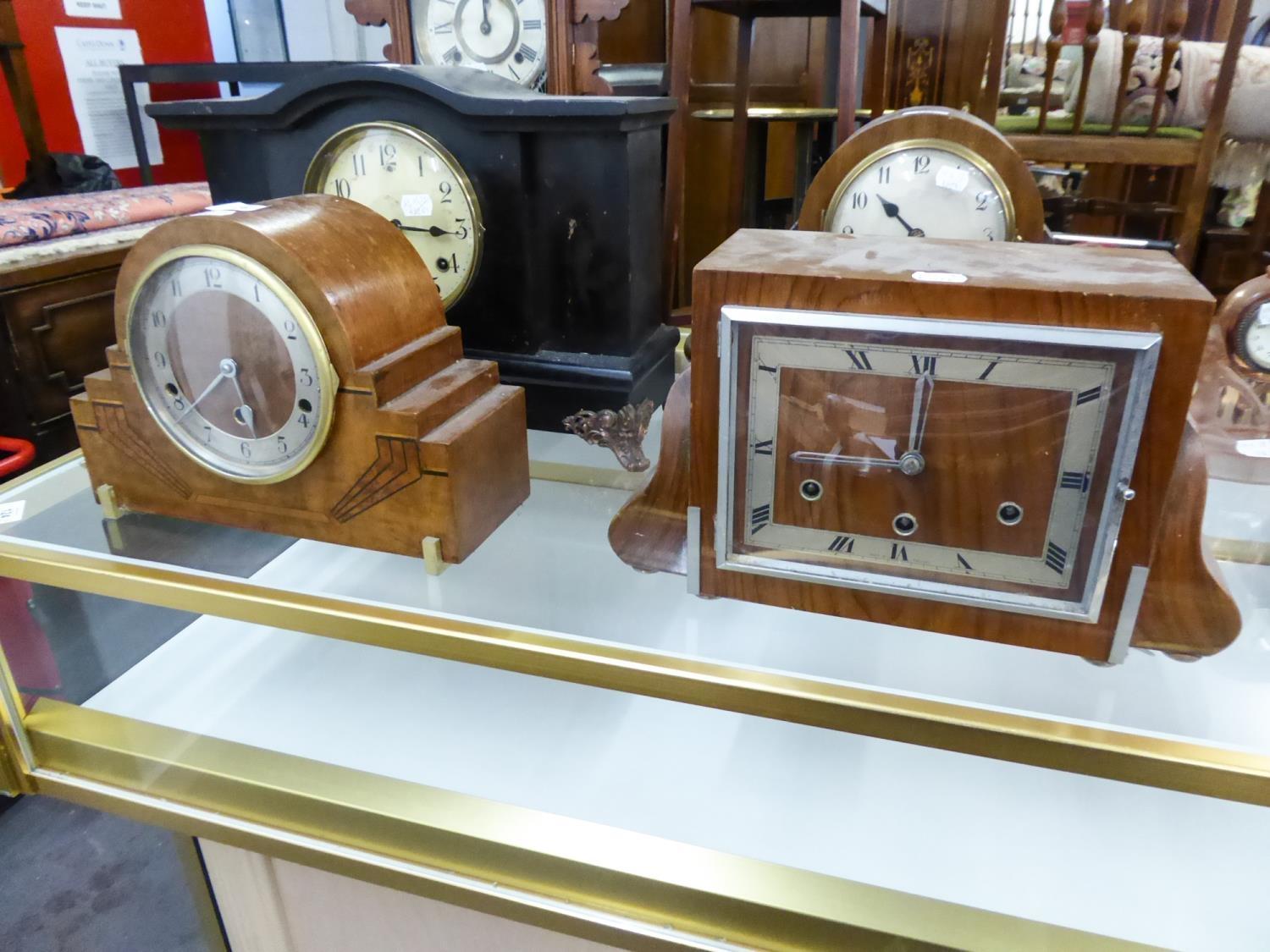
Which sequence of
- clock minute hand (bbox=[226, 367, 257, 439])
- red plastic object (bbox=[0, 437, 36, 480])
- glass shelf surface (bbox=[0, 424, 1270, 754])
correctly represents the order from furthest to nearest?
red plastic object (bbox=[0, 437, 36, 480]) < clock minute hand (bbox=[226, 367, 257, 439]) < glass shelf surface (bbox=[0, 424, 1270, 754])

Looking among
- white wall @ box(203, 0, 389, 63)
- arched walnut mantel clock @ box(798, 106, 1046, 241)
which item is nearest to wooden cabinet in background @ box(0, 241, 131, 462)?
white wall @ box(203, 0, 389, 63)

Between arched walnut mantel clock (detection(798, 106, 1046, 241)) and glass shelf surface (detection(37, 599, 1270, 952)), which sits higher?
arched walnut mantel clock (detection(798, 106, 1046, 241))

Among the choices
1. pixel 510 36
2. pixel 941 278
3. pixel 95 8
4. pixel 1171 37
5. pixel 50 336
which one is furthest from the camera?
pixel 95 8

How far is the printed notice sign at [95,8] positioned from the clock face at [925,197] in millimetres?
2049

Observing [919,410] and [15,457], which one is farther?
[15,457]

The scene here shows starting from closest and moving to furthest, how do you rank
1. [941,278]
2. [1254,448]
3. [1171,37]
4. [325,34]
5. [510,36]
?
[941,278] → [1254,448] → [510,36] → [1171,37] → [325,34]

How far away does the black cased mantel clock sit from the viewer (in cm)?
90

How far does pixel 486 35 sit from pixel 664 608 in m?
0.94

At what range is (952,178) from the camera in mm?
832

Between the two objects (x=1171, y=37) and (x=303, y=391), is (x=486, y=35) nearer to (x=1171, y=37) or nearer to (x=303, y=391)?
(x=303, y=391)

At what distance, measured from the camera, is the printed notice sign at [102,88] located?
6.86 feet

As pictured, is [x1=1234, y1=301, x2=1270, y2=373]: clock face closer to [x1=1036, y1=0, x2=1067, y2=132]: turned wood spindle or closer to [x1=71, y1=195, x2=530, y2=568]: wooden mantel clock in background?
[x1=71, y1=195, x2=530, y2=568]: wooden mantel clock in background

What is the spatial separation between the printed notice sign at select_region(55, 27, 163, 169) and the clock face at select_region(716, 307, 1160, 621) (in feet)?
7.26

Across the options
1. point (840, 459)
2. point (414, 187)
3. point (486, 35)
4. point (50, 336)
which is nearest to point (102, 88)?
point (50, 336)
